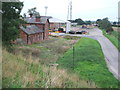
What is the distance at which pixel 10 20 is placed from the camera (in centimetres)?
1367

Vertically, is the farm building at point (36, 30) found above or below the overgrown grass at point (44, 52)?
above

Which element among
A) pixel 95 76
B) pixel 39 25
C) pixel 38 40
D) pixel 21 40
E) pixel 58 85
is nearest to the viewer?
pixel 58 85

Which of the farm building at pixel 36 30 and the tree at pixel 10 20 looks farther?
the farm building at pixel 36 30

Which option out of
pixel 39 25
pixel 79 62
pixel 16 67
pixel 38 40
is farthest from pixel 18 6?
pixel 39 25

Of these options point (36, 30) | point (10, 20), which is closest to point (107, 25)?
point (36, 30)

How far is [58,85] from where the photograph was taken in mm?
5539

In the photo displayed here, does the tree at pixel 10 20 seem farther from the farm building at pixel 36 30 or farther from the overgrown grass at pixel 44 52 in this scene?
the farm building at pixel 36 30

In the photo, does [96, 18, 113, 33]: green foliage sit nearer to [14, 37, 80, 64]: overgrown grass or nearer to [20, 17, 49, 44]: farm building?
[20, 17, 49, 44]: farm building

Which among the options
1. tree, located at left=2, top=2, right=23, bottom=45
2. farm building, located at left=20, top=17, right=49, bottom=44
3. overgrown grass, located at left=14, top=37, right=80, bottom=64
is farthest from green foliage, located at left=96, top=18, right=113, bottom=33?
tree, located at left=2, top=2, right=23, bottom=45

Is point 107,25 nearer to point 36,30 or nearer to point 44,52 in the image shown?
point 36,30

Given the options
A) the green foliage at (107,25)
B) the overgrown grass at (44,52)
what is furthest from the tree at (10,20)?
the green foliage at (107,25)

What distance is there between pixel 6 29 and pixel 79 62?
6.45 metres

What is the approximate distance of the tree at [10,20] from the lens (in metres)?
13.1

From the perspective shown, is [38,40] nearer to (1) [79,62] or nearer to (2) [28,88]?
(1) [79,62]
